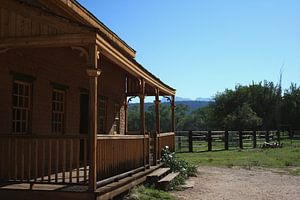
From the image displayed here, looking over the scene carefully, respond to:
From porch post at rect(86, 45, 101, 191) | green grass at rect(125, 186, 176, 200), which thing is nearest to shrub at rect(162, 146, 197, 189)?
green grass at rect(125, 186, 176, 200)

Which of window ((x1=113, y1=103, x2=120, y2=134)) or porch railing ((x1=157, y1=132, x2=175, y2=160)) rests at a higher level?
window ((x1=113, y1=103, x2=120, y2=134))

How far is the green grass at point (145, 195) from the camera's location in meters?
10.9

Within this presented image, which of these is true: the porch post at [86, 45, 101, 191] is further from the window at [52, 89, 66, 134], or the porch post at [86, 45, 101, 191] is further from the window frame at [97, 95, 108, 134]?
the window frame at [97, 95, 108, 134]

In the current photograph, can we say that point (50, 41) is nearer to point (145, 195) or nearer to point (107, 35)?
point (145, 195)

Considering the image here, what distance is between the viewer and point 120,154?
35.4ft

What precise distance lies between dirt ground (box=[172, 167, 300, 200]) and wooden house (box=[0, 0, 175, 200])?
173cm

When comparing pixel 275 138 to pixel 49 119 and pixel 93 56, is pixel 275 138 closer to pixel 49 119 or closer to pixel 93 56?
pixel 49 119

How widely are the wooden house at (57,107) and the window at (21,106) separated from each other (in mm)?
24

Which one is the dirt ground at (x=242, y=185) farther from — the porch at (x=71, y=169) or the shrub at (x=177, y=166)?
the porch at (x=71, y=169)

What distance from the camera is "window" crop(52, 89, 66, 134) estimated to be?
1254 cm

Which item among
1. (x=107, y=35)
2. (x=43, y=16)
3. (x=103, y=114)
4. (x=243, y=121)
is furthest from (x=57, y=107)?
(x=243, y=121)

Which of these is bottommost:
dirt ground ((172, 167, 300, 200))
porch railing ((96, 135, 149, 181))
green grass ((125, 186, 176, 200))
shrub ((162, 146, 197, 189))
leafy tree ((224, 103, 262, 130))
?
dirt ground ((172, 167, 300, 200))

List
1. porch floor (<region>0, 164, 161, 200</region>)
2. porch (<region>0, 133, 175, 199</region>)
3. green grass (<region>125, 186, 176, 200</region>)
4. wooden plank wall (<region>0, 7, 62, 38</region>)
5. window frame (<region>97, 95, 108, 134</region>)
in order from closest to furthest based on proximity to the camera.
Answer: porch floor (<region>0, 164, 161, 200</region>)
porch (<region>0, 133, 175, 199</region>)
wooden plank wall (<region>0, 7, 62, 38</region>)
green grass (<region>125, 186, 176, 200</region>)
window frame (<region>97, 95, 108, 134</region>)

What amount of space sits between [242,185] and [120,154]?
5.80 metres
